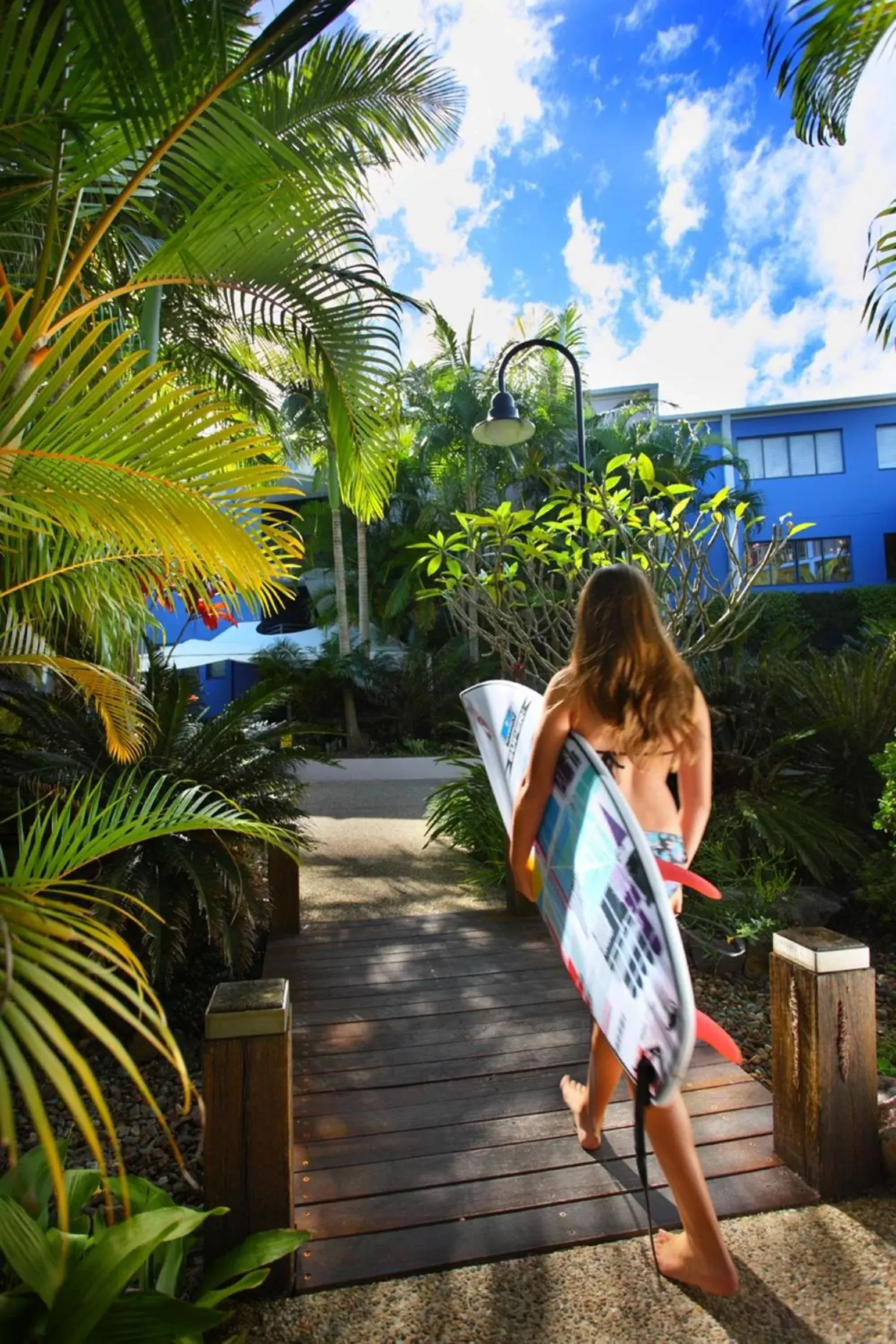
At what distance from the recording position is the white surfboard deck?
156cm

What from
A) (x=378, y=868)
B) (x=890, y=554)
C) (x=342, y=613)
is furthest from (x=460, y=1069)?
(x=890, y=554)

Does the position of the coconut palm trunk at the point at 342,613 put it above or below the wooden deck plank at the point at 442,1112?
above

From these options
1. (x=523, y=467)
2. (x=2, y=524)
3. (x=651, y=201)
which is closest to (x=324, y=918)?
(x=2, y=524)

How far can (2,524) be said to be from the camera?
2.19 m

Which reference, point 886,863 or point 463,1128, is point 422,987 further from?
point 886,863

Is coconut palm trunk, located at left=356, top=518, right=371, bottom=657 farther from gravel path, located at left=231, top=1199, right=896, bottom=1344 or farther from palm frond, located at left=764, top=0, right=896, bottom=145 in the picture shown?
gravel path, located at left=231, top=1199, right=896, bottom=1344

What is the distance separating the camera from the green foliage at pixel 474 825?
581 centimetres

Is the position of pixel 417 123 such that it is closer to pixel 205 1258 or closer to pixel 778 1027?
pixel 778 1027

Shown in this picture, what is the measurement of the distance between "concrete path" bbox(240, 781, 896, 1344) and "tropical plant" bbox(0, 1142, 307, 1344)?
0.58 feet

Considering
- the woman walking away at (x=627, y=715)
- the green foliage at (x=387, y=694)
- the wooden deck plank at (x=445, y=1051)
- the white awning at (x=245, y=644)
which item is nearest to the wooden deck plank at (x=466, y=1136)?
the wooden deck plank at (x=445, y=1051)

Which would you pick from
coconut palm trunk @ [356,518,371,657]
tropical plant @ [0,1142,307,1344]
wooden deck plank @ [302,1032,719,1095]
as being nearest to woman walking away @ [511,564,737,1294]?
wooden deck plank @ [302,1032,719,1095]

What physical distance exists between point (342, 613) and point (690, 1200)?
62.6 ft

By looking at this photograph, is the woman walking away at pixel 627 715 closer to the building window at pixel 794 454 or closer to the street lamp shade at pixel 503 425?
the street lamp shade at pixel 503 425

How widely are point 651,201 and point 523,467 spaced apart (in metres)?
10.4
